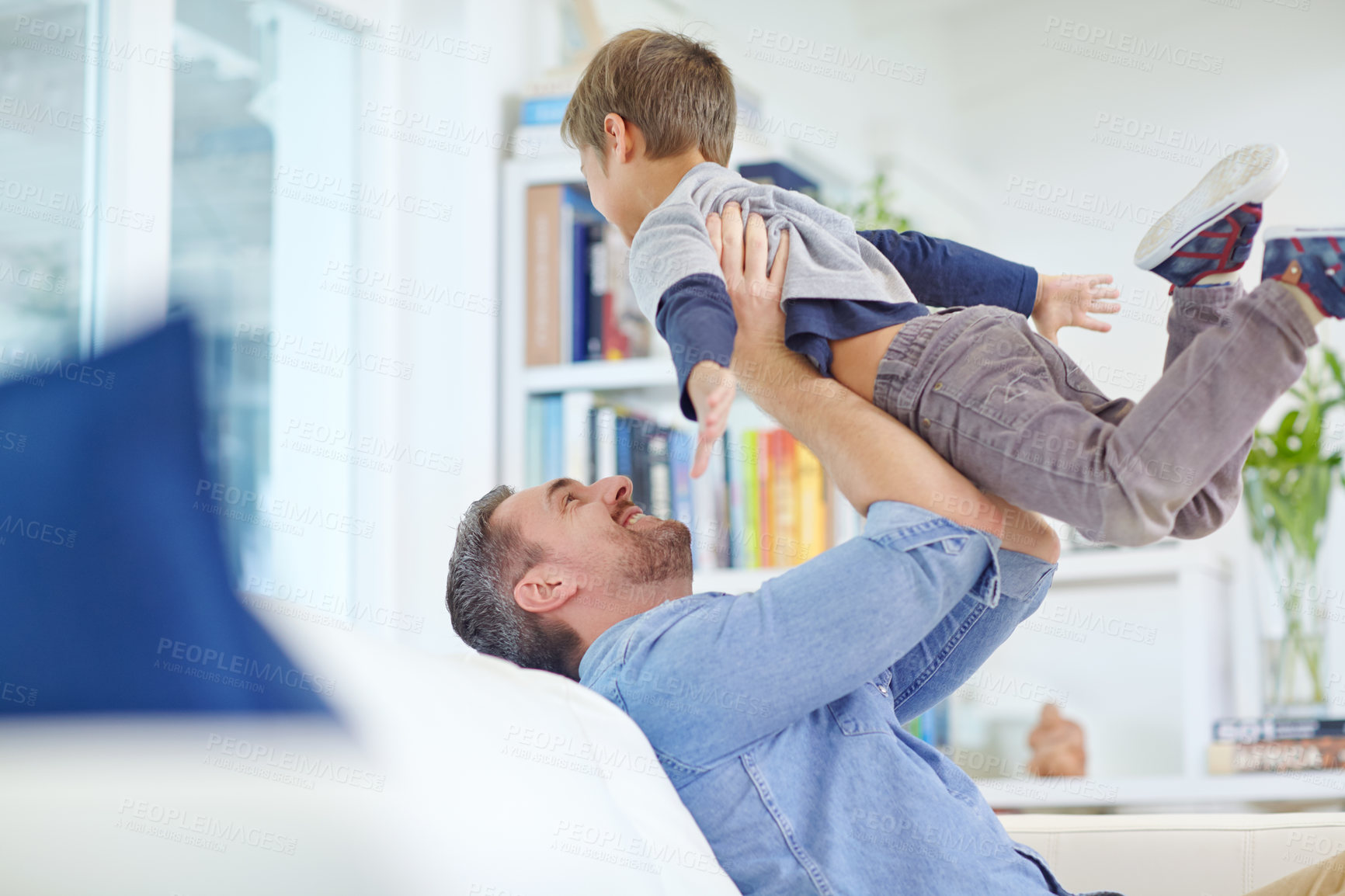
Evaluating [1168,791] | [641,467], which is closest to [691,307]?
[641,467]

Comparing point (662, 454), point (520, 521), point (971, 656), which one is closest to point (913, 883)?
point (971, 656)

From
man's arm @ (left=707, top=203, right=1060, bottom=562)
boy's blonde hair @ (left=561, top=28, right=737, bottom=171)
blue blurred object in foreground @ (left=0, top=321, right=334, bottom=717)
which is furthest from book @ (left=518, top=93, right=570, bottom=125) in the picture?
blue blurred object in foreground @ (left=0, top=321, right=334, bottom=717)

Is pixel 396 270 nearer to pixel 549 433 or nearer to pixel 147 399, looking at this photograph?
pixel 549 433

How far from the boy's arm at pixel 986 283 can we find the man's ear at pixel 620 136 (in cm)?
30

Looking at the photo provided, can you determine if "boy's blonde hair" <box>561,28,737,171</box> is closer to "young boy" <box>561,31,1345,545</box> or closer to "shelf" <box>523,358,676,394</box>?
"young boy" <box>561,31,1345,545</box>

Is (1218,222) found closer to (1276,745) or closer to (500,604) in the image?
(500,604)

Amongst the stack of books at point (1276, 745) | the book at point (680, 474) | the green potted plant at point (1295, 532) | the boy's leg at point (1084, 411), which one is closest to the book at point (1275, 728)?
the stack of books at point (1276, 745)

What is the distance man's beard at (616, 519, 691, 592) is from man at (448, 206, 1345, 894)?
0.46 ft

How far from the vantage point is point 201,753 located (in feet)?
2.24

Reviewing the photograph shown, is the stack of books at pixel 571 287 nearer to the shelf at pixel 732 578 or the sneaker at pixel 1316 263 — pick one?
the shelf at pixel 732 578

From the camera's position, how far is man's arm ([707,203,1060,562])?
1041 millimetres

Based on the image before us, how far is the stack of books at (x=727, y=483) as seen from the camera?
246 centimetres

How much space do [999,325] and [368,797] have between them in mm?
701

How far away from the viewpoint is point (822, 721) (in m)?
1.11
